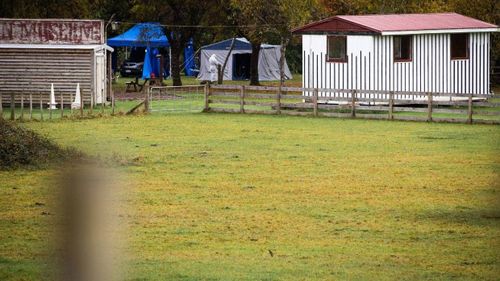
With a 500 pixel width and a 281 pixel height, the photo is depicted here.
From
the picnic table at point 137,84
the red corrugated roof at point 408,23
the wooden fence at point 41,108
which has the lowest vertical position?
the wooden fence at point 41,108

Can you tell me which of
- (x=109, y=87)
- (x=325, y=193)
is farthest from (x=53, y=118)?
Result: (x=325, y=193)

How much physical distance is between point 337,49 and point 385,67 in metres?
1.78

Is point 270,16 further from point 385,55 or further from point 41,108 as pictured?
point 41,108

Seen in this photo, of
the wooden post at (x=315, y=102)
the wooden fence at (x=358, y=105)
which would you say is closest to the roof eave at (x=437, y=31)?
the wooden fence at (x=358, y=105)

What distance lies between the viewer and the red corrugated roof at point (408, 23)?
35.7 metres

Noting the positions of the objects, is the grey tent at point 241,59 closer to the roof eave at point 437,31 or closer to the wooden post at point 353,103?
the roof eave at point 437,31

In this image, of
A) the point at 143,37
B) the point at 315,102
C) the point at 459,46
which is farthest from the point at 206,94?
the point at 143,37

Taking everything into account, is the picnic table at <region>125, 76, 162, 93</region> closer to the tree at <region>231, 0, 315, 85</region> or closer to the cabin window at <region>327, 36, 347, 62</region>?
the tree at <region>231, 0, 315, 85</region>

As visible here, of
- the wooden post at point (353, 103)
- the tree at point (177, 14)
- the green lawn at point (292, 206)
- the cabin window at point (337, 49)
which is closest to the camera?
the green lawn at point (292, 206)

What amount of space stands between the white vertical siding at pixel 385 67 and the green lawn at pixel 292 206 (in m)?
8.60

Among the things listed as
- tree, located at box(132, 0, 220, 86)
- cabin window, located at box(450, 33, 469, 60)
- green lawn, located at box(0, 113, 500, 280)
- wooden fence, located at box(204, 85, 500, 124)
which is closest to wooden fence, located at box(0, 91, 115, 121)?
wooden fence, located at box(204, 85, 500, 124)

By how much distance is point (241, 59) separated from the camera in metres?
66.8

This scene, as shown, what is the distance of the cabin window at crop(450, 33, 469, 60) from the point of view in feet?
123

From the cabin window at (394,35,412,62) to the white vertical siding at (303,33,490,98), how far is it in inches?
6.9
